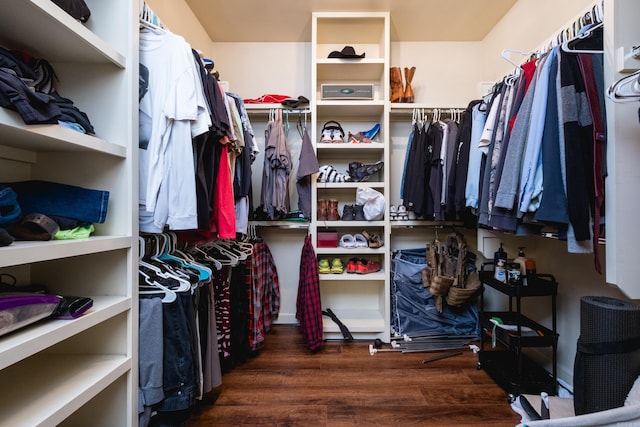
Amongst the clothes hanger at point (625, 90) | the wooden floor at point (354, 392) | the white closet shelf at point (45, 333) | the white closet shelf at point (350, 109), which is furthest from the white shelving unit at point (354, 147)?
the white closet shelf at point (45, 333)

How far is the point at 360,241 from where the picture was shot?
2469 millimetres

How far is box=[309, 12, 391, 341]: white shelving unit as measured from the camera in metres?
2.38

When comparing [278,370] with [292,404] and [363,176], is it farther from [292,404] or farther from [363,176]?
[363,176]

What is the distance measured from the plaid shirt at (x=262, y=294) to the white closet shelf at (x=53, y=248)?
3.68 ft

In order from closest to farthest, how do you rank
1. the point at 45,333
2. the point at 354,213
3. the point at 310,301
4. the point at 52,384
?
the point at 45,333 → the point at 52,384 → the point at 310,301 → the point at 354,213

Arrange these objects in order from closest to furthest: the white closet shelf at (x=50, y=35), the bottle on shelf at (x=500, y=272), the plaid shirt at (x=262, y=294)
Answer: the white closet shelf at (x=50, y=35), the bottle on shelf at (x=500, y=272), the plaid shirt at (x=262, y=294)

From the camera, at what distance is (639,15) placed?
1.07m

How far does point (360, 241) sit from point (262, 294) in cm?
90

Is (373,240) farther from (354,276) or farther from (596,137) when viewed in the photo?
(596,137)

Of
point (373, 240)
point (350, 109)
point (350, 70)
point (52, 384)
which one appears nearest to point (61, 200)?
point (52, 384)

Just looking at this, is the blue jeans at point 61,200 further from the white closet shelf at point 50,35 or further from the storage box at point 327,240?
the storage box at point 327,240

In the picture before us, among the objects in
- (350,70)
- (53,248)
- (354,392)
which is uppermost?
(350,70)

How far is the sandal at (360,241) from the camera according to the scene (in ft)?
7.92

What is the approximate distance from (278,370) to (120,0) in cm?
205
